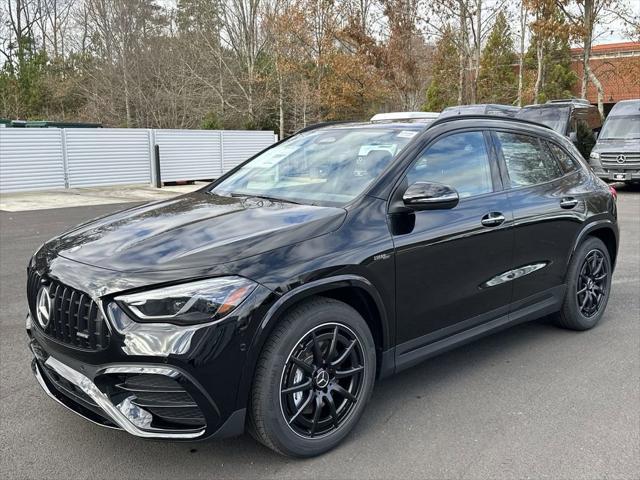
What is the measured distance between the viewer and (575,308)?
4660 mm

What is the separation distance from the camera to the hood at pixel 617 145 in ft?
49.9

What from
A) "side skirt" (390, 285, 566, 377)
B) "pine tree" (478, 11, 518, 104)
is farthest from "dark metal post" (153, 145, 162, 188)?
"pine tree" (478, 11, 518, 104)

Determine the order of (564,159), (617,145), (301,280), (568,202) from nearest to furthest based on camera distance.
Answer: (301,280)
(568,202)
(564,159)
(617,145)

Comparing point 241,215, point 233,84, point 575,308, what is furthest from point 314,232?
point 233,84

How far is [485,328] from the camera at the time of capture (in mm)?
3836

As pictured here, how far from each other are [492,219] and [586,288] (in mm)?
1594

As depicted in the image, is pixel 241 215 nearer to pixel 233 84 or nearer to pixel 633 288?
pixel 633 288

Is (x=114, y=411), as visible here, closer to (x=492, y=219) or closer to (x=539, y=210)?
(x=492, y=219)

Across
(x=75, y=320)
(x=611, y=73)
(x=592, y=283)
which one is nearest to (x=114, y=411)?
(x=75, y=320)

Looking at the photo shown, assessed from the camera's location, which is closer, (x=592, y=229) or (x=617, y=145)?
(x=592, y=229)

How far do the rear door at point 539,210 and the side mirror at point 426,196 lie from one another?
37.5 inches

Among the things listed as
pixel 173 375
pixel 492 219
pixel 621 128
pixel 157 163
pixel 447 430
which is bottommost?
pixel 447 430

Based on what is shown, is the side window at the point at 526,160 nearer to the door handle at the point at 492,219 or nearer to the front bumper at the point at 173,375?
the door handle at the point at 492,219

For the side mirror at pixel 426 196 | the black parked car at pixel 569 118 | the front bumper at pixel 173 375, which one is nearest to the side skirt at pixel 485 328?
the side mirror at pixel 426 196
